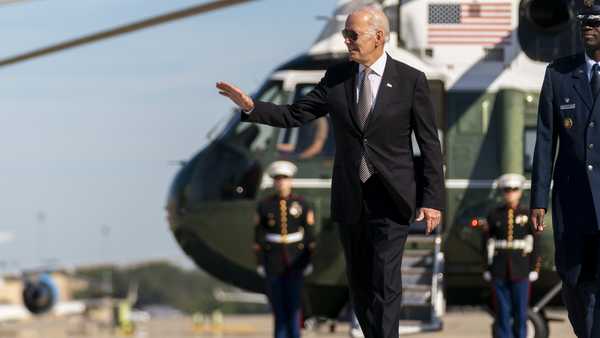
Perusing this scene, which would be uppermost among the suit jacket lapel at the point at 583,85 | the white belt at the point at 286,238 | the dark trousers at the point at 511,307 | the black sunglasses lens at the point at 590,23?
the black sunglasses lens at the point at 590,23

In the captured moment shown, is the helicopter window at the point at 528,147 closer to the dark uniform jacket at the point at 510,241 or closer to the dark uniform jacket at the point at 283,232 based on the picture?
the dark uniform jacket at the point at 510,241

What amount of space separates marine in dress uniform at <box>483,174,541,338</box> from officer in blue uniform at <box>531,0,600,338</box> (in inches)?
222

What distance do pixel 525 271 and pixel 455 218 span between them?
3.79 ft

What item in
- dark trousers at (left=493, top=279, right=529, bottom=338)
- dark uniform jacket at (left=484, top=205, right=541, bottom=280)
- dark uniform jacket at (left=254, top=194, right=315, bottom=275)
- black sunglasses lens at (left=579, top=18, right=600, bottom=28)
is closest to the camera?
black sunglasses lens at (left=579, top=18, right=600, bottom=28)

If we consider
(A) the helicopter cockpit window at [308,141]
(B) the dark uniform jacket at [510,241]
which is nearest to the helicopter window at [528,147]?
(B) the dark uniform jacket at [510,241]

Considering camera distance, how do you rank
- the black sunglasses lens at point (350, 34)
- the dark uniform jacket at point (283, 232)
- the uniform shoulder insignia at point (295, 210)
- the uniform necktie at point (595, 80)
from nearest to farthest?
the uniform necktie at point (595, 80), the black sunglasses lens at point (350, 34), the dark uniform jacket at point (283, 232), the uniform shoulder insignia at point (295, 210)

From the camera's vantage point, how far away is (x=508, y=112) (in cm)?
1402

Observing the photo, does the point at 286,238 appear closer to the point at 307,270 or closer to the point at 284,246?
the point at 284,246

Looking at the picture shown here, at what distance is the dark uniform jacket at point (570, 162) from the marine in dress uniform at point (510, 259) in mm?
5721

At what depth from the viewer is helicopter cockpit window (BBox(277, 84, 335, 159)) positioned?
46.5ft

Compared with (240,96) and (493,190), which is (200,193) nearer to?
(493,190)

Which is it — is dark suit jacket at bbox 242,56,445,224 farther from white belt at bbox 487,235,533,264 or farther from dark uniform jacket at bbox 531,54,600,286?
white belt at bbox 487,235,533,264

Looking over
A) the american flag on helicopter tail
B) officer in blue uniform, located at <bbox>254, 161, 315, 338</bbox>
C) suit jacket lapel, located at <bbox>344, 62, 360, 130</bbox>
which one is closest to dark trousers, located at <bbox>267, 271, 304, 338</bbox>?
officer in blue uniform, located at <bbox>254, 161, 315, 338</bbox>

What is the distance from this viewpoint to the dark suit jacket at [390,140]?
7641 mm
